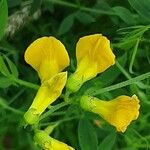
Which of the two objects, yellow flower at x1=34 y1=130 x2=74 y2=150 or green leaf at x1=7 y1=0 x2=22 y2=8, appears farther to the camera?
green leaf at x1=7 y1=0 x2=22 y2=8

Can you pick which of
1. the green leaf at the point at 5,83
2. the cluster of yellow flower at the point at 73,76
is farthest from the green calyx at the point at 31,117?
the green leaf at the point at 5,83

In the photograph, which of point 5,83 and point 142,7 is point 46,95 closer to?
point 5,83

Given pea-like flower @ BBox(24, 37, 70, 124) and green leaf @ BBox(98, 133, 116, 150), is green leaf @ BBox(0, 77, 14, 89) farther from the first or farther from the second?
green leaf @ BBox(98, 133, 116, 150)

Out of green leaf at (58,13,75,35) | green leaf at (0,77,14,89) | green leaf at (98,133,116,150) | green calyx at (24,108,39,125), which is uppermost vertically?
green calyx at (24,108,39,125)

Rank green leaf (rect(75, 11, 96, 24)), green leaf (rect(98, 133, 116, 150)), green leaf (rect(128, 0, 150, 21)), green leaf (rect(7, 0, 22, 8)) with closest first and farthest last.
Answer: green leaf (rect(128, 0, 150, 21)), green leaf (rect(98, 133, 116, 150)), green leaf (rect(7, 0, 22, 8)), green leaf (rect(75, 11, 96, 24))

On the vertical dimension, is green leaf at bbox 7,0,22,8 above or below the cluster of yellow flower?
below

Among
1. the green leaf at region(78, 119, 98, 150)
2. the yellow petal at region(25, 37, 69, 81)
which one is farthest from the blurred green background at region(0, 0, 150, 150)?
the yellow petal at region(25, 37, 69, 81)
